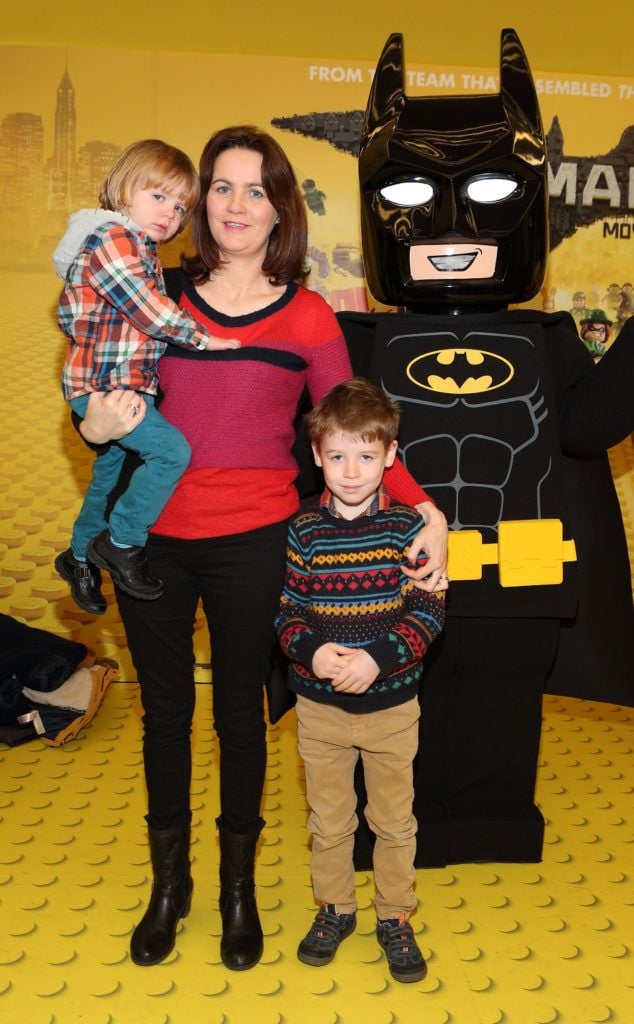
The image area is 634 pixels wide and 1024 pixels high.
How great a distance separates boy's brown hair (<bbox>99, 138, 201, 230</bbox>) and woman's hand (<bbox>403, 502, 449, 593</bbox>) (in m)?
0.70

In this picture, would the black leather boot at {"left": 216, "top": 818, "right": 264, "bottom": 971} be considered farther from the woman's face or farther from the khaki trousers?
the woman's face

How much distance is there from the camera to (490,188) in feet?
6.79

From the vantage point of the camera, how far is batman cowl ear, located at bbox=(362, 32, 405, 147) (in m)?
2.16

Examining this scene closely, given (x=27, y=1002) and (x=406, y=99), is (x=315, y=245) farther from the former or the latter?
(x=27, y=1002)

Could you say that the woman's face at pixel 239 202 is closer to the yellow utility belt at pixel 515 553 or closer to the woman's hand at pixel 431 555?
A: the woman's hand at pixel 431 555

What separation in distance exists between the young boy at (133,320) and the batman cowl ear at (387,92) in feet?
1.83

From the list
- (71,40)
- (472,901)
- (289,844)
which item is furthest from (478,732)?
(71,40)

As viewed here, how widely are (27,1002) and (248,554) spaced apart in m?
0.87

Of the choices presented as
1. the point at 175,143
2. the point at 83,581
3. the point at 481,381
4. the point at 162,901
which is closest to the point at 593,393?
the point at 481,381

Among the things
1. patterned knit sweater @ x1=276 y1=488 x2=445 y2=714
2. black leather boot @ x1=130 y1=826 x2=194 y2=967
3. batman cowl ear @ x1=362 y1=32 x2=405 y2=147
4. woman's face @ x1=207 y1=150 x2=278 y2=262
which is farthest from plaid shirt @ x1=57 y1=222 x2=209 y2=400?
black leather boot @ x1=130 y1=826 x2=194 y2=967

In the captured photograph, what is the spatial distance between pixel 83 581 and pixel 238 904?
2.18 feet

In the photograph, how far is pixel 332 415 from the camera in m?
1.77

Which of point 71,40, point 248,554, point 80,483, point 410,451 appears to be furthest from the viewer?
point 80,483

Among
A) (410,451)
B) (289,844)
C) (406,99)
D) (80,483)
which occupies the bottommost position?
(289,844)
